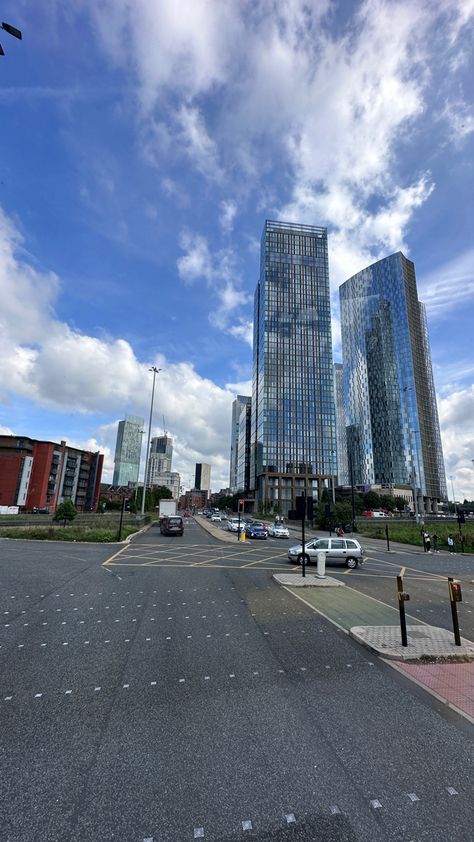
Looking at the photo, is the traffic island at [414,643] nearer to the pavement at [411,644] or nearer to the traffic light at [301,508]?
the pavement at [411,644]

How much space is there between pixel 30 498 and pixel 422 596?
101m

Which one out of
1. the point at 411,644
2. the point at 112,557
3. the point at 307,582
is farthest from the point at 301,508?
the point at 112,557

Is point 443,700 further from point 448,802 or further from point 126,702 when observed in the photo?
point 126,702

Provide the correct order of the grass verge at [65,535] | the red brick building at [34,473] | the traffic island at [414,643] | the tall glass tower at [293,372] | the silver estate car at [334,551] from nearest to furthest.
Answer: the traffic island at [414,643]
the silver estate car at [334,551]
the grass verge at [65,535]
the red brick building at [34,473]
the tall glass tower at [293,372]

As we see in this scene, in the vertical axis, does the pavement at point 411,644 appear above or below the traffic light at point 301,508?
below

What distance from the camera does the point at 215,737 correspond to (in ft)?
14.5

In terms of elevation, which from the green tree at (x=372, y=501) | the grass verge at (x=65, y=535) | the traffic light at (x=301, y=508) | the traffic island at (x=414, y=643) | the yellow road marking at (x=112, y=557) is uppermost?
the green tree at (x=372, y=501)

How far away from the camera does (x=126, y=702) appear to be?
17.3 feet

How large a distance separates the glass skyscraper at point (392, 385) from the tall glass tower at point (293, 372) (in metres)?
37.0

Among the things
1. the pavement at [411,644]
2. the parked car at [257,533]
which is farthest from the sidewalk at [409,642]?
the parked car at [257,533]

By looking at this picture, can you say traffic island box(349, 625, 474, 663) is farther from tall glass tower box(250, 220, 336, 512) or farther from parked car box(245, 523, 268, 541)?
tall glass tower box(250, 220, 336, 512)

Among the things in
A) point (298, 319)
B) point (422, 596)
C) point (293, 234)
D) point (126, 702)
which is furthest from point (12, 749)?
point (293, 234)

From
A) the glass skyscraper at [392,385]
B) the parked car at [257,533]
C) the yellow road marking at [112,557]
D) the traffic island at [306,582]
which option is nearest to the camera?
the traffic island at [306,582]

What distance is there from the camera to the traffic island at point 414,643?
7.15 meters
